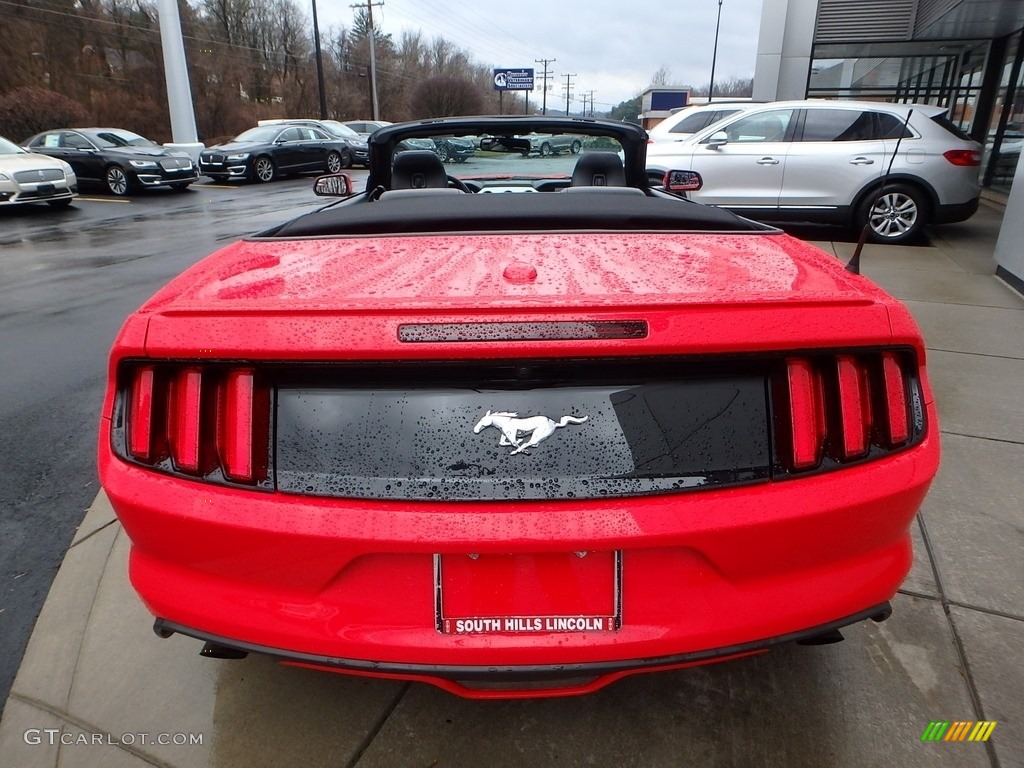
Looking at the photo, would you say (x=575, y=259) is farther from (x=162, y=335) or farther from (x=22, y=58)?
(x=22, y=58)

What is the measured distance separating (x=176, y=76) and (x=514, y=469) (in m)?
25.9

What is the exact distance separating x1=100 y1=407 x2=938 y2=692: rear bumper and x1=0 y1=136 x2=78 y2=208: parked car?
45.6 ft

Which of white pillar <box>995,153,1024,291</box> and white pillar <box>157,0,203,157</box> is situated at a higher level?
white pillar <box>157,0,203,157</box>

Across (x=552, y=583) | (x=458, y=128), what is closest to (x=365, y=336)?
(x=552, y=583)

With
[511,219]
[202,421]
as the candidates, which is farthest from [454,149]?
[202,421]

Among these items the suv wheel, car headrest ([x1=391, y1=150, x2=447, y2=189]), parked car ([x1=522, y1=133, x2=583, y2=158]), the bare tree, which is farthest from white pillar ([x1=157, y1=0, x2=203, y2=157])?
car headrest ([x1=391, y1=150, x2=447, y2=189])

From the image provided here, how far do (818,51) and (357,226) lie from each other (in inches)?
665

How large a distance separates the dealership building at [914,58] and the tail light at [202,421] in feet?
42.7

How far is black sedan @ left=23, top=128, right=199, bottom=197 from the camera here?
50.4 ft

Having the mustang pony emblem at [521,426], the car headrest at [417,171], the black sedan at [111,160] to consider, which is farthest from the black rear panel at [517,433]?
the black sedan at [111,160]

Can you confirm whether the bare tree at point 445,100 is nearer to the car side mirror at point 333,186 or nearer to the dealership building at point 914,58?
the dealership building at point 914,58

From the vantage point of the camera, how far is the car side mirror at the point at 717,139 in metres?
8.64

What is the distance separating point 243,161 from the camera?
17812mm

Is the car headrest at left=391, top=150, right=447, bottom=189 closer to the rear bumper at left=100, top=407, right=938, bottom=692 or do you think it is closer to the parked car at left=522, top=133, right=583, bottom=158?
the parked car at left=522, top=133, right=583, bottom=158
